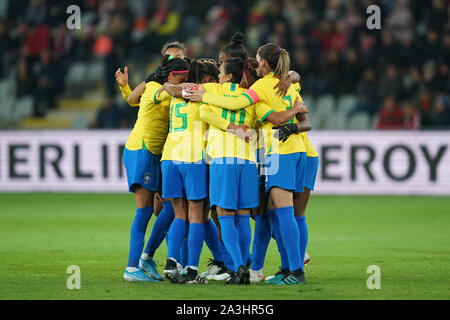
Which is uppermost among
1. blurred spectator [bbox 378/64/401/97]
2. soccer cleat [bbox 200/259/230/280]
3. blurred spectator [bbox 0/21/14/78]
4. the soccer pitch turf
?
blurred spectator [bbox 0/21/14/78]

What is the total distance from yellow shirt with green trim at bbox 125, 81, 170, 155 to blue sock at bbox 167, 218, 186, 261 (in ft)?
2.38

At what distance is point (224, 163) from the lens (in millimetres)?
6727

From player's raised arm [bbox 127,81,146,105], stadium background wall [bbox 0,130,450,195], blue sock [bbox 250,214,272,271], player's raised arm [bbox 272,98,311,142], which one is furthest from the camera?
stadium background wall [bbox 0,130,450,195]

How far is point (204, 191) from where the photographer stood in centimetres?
691

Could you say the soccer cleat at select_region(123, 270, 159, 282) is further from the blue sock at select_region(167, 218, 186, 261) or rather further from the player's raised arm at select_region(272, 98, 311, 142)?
the player's raised arm at select_region(272, 98, 311, 142)

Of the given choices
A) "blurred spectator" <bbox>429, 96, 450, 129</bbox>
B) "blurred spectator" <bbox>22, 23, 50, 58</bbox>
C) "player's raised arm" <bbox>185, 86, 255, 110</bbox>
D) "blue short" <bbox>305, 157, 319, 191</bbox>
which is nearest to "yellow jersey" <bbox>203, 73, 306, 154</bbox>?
"player's raised arm" <bbox>185, 86, 255, 110</bbox>

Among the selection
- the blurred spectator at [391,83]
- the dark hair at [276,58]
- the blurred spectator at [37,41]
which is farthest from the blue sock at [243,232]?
the blurred spectator at [37,41]

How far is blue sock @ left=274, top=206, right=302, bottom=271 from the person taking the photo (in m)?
6.72

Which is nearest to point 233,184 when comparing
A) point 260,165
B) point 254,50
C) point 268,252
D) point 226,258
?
point 260,165

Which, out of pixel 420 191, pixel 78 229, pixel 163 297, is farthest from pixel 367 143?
pixel 163 297

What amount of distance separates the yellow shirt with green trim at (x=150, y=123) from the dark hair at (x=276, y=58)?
0.99 meters

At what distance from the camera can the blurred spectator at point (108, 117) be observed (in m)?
16.8

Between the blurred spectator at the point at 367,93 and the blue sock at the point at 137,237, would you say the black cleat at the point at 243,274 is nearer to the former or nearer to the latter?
the blue sock at the point at 137,237

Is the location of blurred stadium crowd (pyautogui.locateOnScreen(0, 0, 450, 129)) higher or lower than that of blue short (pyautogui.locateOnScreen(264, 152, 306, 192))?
higher
